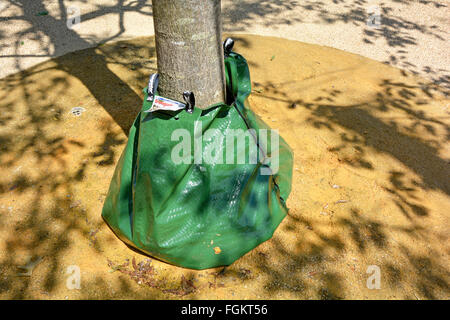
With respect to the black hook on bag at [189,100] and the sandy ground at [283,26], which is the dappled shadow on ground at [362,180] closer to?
the sandy ground at [283,26]

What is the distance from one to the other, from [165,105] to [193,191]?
23.4 inches

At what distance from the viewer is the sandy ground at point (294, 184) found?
2.48 meters

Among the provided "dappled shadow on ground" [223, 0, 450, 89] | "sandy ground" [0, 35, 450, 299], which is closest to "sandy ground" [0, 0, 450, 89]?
"dappled shadow on ground" [223, 0, 450, 89]

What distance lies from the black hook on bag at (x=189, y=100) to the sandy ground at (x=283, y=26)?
365cm

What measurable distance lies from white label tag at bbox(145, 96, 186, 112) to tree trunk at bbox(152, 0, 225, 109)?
0.16m

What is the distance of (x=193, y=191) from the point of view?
7.77 feet

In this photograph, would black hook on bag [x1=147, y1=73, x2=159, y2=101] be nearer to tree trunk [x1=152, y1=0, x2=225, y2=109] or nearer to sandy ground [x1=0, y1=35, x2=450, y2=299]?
tree trunk [x1=152, y1=0, x2=225, y2=109]

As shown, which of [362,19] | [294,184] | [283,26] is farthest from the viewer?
[362,19]

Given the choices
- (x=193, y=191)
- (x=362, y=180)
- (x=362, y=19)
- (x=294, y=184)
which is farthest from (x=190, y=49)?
(x=362, y=19)

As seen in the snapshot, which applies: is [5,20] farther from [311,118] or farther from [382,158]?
[382,158]

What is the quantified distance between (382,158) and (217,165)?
1957mm

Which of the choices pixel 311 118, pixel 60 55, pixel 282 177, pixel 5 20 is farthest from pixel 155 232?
pixel 5 20

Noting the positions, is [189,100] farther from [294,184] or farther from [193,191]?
[294,184]

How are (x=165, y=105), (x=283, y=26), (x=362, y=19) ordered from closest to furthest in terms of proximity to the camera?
(x=165, y=105) → (x=283, y=26) → (x=362, y=19)
